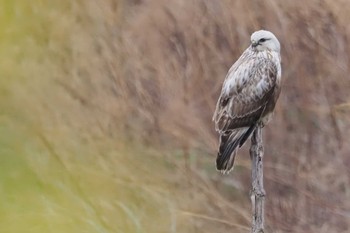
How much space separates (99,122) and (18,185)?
0.53 metres

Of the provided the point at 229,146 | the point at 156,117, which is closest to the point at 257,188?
the point at 229,146

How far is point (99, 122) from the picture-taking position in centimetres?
466

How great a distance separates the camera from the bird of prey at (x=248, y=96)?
306 cm

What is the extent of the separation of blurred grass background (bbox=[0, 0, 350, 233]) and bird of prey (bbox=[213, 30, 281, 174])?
3.78 ft

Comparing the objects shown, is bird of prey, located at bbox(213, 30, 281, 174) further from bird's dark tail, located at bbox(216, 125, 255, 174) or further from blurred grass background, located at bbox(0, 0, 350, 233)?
blurred grass background, located at bbox(0, 0, 350, 233)

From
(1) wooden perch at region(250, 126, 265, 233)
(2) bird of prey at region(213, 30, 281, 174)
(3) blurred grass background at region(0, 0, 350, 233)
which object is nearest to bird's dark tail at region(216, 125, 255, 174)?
(2) bird of prey at region(213, 30, 281, 174)

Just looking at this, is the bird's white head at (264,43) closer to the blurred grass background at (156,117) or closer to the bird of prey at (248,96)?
the bird of prey at (248,96)

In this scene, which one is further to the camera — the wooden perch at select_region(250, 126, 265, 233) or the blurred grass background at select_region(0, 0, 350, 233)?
the blurred grass background at select_region(0, 0, 350, 233)

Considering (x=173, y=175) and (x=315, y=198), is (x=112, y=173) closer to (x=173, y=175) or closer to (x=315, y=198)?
(x=173, y=175)

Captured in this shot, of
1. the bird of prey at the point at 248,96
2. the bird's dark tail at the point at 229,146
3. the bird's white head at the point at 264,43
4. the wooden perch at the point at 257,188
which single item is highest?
the bird's white head at the point at 264,43

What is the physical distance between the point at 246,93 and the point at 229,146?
185 millimetres

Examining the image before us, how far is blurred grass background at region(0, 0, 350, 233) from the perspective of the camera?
171 inches

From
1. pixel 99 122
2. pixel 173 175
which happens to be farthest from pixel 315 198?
pixel 99 122

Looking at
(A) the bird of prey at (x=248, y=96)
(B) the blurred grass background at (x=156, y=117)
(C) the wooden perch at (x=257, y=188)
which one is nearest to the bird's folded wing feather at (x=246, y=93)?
(A) the bird of prey at (x=248, y=96)
